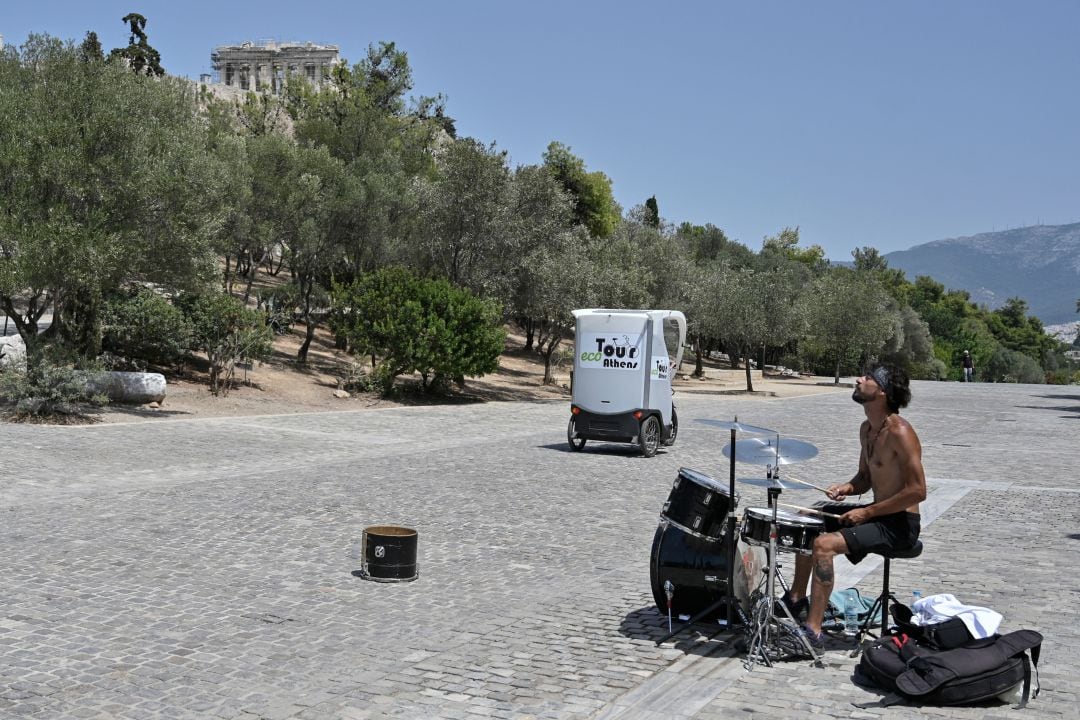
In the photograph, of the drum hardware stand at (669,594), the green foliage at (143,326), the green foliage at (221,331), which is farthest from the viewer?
the green foliage at (221,331)

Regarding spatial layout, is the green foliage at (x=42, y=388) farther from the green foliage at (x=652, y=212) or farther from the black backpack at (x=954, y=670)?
the green foliage at (x=652, y=212)

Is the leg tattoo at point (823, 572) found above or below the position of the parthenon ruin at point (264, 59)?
below

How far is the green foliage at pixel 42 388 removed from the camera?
58.3ft

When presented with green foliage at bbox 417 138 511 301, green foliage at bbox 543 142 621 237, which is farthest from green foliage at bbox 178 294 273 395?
green foliage at bbox 543 142 621 237

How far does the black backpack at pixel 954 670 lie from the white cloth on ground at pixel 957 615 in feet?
0.22

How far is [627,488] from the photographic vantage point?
1363 centimetres

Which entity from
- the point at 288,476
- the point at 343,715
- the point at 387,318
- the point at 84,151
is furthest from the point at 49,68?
the point at 343,715

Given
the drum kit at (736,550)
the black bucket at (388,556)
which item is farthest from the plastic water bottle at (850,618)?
the black bucket at (388,556)

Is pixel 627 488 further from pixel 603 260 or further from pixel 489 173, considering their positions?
pixel 603 260

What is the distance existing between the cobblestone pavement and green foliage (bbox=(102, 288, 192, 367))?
20.1 ft

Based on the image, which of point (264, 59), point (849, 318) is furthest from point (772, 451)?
point (264, 59)

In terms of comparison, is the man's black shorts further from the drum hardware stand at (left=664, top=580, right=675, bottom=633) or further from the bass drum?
the drum hardware stand at (left=664, top=580, right=675, bottom=633)

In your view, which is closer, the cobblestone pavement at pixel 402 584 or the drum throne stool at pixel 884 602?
the cobblestone pavement at pixel 402 584

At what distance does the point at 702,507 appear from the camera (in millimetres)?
6496
